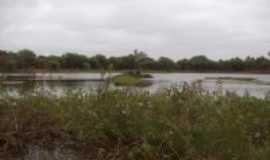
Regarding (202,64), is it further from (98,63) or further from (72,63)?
(98,63)

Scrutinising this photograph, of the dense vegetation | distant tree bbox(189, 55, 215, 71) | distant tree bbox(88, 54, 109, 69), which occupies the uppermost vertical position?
distant tree bbox(189, 55, 215, 71)

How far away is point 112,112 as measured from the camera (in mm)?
2961

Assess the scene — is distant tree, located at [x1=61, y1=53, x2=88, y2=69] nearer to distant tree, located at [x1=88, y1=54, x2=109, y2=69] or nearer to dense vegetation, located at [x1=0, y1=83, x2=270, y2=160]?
distant tree, located at [x1=88, y1=54, x2=109, y2=69]

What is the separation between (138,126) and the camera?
2842 mm

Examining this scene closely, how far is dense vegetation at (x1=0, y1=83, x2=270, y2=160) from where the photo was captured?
250cm

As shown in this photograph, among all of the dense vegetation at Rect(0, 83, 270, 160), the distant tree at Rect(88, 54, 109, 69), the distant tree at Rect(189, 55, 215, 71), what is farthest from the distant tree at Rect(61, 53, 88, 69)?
the distant tree at Rect(189, 55, 215, 71)

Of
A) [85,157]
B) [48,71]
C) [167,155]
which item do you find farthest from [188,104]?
[48,71]

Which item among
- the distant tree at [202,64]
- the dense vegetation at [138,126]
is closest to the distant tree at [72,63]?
the dense vegetation at [138,126]

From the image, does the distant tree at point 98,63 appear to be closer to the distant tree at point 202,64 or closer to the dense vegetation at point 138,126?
the dense vegetation at point 138,126

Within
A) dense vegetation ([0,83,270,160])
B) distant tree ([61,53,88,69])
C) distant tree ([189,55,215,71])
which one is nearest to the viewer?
dense vegetation ([0,83,270,160])

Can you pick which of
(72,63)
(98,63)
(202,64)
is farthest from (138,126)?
(202,64)

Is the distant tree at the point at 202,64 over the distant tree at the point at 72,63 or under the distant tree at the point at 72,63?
over

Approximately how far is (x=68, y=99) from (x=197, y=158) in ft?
6.85

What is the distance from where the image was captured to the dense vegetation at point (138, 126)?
2.50 metres
